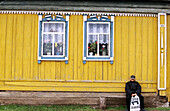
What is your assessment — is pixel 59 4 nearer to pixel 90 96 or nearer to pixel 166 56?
pixel 90 96

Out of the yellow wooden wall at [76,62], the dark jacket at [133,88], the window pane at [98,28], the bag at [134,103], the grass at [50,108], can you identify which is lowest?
the grass at [50,108]

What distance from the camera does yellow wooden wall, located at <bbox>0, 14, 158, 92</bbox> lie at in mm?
8312

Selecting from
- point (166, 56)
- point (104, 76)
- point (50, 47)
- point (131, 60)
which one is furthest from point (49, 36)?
point (166, 56)

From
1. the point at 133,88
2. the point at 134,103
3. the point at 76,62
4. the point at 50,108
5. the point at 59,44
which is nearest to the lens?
the point at 134,103

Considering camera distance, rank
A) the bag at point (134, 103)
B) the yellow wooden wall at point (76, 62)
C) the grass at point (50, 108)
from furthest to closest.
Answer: the yellow wooden wall at point (76, 62) < the grass at point (50, 108) < the bag at point (134, 103)

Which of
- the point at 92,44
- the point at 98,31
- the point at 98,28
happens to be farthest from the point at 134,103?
the point at 98,28

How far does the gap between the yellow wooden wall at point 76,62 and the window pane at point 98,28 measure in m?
0.36

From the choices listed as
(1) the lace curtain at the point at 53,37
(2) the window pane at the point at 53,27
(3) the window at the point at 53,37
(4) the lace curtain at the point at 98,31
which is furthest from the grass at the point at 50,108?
(2) the window pane at the point at 53,27

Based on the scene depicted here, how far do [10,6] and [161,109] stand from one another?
22.6ft

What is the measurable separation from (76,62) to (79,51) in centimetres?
44

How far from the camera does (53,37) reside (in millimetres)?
8477

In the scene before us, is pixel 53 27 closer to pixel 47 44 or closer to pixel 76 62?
pixel 47 44

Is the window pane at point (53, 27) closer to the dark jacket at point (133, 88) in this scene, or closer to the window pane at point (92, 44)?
the window pane at point (92, 44)

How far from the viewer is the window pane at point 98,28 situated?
8.46 metres
